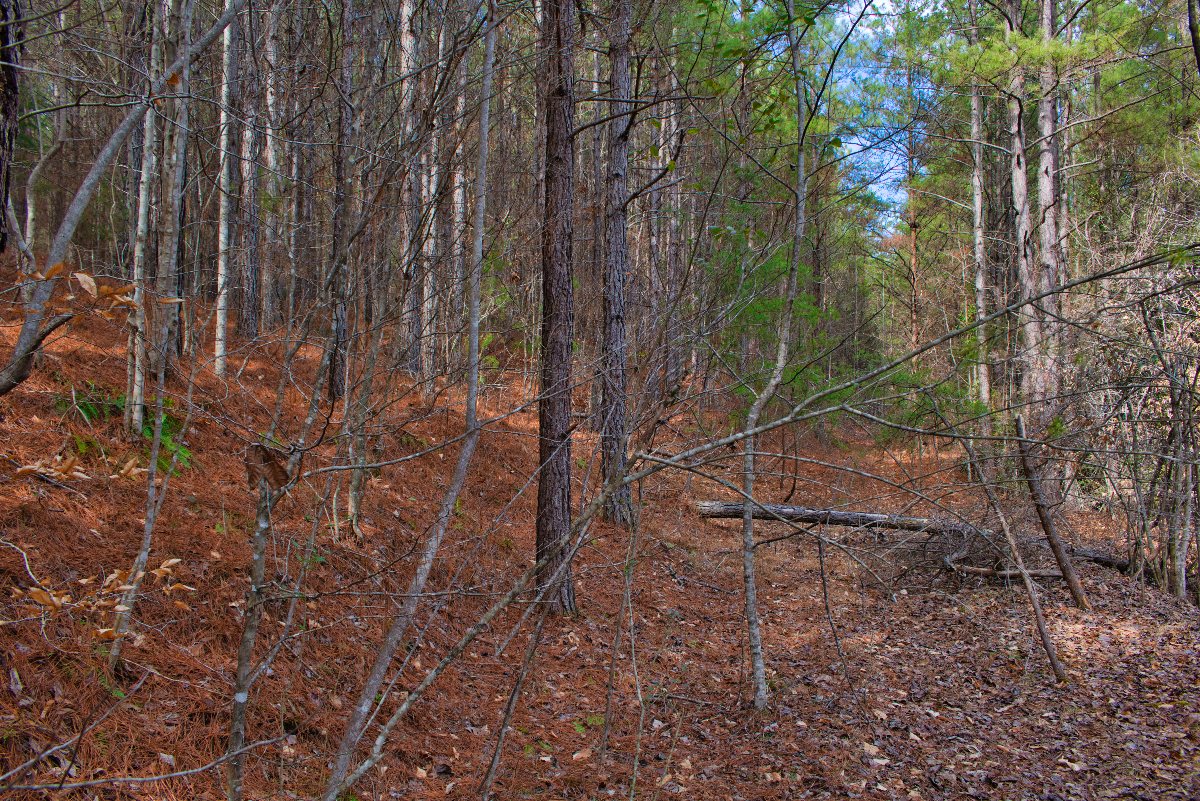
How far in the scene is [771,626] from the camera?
6.84m

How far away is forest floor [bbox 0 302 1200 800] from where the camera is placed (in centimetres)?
335

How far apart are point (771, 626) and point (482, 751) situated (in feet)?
11.7

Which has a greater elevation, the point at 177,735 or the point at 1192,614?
the point at 177,735

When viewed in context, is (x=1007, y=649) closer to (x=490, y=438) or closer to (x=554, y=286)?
(x=554, y=286)

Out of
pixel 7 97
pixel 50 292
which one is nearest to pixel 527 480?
pixel 50 292

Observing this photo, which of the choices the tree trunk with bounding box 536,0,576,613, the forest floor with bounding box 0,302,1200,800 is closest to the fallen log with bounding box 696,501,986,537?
the forest floor with bounding box 0,302,1200,800

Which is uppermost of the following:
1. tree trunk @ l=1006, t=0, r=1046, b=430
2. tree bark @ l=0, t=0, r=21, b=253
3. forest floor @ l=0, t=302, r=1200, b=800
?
tree trunk @ l=1006, t=0, r=1046, b=430

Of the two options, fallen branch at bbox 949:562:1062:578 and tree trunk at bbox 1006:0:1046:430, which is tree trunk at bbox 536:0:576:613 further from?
tree trunk at bbox 1006:0:1046:430

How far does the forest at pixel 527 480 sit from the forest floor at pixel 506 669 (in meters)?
0.03

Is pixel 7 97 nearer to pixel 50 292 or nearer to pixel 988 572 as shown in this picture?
pixel 50 292

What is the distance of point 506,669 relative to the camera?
5.20 m

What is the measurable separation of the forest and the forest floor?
0.11ft

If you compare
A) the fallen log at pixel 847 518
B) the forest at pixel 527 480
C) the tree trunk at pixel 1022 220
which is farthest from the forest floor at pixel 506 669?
the tree trunk at pixel 1022 220

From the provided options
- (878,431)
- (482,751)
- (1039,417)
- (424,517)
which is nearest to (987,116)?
(878,431)
